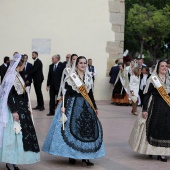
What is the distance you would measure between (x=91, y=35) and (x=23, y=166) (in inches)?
456

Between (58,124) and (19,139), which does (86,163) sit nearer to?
(58,124)

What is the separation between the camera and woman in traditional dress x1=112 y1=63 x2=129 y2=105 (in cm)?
1734

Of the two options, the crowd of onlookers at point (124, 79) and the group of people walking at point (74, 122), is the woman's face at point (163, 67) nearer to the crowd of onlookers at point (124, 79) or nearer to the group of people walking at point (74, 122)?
the group of people walking at point (74, 122)

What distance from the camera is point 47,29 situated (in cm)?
1759

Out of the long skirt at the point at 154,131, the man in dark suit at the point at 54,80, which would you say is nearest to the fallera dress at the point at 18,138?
the long skirt at the point at 154,131

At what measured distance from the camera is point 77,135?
7.20 m

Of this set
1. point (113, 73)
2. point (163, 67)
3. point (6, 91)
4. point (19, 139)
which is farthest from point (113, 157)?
point (113, 73)

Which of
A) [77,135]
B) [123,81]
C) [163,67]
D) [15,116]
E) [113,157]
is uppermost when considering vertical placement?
[163,67]

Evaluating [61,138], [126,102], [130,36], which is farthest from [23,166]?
[130,36]

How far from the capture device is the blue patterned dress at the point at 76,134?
23.4ft

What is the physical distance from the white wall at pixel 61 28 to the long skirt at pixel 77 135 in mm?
9895

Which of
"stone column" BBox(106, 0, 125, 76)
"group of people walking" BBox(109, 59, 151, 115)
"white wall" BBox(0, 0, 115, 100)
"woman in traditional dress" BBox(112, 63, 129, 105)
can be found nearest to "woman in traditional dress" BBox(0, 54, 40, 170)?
"group of people walking" BBox(109, 59, 151, 115)

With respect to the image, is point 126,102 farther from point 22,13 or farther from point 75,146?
point 75,146

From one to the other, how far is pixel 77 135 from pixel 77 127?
0.11m
